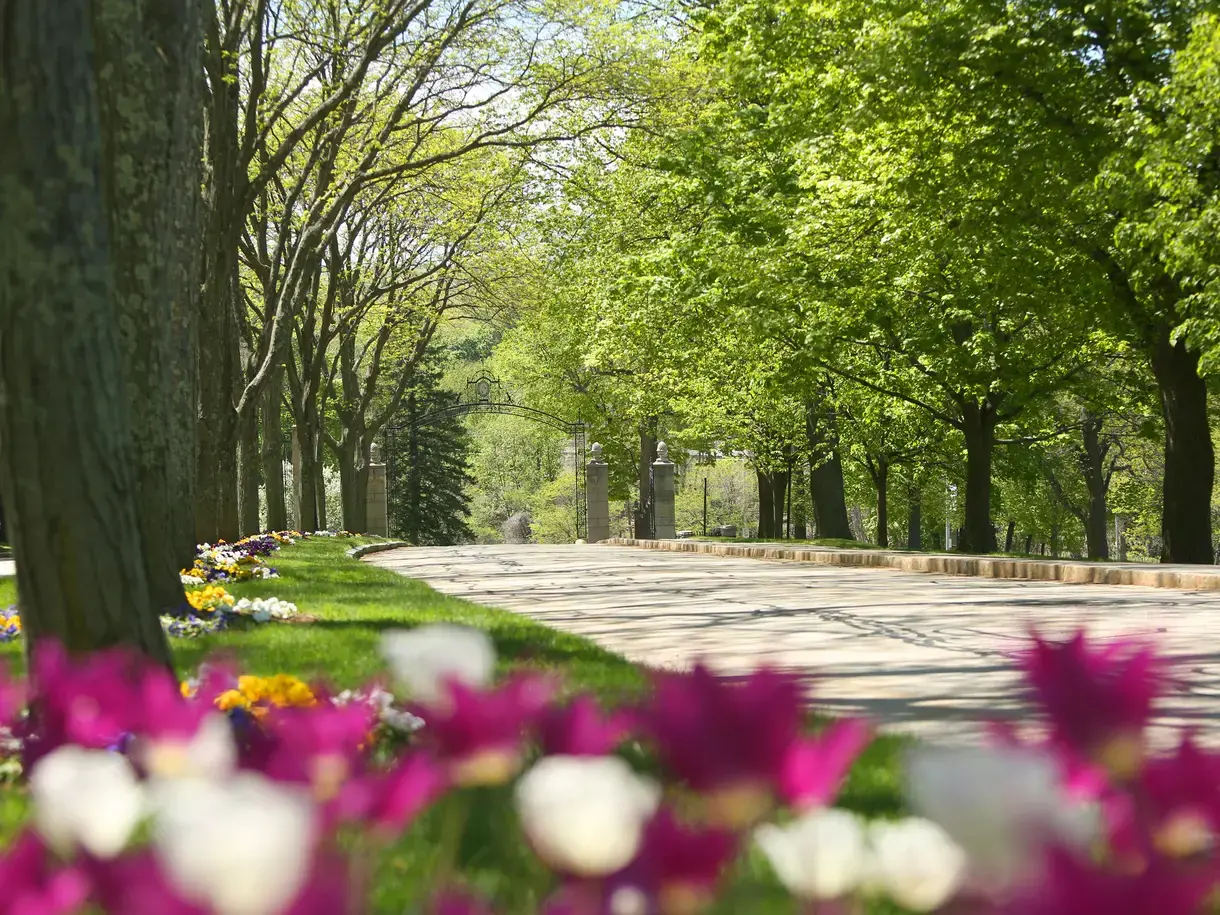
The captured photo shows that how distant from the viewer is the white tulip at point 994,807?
3.19ft

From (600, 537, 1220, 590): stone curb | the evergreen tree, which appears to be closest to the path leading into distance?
(600, 537, 1220, 590): stone curb

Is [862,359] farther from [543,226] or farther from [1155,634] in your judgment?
[1155,634]

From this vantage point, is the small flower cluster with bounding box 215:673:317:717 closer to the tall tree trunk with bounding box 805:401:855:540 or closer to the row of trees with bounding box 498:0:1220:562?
the row of trees with bounding box 498:0:1220:562

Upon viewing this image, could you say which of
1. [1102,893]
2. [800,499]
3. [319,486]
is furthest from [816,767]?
[800,499]

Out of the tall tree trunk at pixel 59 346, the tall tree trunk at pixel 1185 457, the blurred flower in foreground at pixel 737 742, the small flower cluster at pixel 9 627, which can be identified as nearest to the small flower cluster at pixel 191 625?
the small flower cluster at pixel 9 627

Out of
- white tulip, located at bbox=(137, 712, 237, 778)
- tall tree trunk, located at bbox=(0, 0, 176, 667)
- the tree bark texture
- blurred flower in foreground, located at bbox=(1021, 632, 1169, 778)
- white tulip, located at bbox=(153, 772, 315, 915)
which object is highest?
the tree bark texture

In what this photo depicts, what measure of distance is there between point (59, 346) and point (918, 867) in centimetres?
426

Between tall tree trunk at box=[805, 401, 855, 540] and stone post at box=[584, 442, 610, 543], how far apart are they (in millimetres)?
9922

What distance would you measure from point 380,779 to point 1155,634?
27.1ft

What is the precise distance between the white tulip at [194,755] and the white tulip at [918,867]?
702 mm

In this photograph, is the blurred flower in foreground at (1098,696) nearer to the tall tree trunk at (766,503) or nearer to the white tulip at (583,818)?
the white tulip at (583,818)

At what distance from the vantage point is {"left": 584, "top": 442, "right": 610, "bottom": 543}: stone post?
146ft

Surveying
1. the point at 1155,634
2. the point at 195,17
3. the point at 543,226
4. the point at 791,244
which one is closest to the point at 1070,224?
the point at 791,244

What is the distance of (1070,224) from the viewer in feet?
62.1
